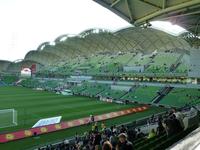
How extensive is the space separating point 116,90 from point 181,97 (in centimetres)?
1801

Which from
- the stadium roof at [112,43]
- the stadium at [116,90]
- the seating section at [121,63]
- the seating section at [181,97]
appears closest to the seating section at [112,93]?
the stadium at [116,90]

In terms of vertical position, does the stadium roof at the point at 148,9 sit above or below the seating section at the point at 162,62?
below

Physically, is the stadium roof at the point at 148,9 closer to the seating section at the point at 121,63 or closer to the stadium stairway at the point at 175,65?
the seating section at the point at 121,63

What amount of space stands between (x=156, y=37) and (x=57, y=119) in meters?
52.8

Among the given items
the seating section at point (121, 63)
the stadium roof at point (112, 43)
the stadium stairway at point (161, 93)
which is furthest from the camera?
the stadium roof at point (112, 43)

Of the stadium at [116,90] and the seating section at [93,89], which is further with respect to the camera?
the seating section at [93,89]

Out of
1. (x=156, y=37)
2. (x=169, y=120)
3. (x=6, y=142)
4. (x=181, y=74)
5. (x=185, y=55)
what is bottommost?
(x=6, y=142)

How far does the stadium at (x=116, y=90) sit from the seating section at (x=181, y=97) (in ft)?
0.60

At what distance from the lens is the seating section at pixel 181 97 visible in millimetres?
44625

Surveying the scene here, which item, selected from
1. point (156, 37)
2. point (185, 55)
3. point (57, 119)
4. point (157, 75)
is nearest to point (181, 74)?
point (157, 75)

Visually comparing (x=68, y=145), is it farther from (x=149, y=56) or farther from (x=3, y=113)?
(x=149, y=56)

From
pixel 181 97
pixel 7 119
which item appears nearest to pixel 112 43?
pixel 181 97

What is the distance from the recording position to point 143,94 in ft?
177

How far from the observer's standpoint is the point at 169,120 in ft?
38.2
